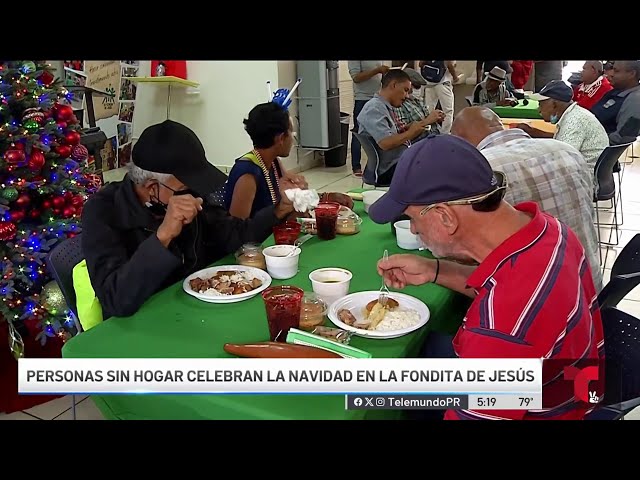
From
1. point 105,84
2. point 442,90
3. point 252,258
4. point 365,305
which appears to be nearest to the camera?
point 365,305

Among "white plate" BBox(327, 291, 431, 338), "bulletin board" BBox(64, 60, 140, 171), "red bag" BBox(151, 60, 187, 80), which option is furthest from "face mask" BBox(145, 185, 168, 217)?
"bulletin board" BBox(64, 60, 140, 171)

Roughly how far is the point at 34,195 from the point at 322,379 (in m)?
1.91

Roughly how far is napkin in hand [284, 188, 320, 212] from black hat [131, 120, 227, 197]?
1.46ft

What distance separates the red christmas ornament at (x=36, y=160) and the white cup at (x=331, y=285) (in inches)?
55.4

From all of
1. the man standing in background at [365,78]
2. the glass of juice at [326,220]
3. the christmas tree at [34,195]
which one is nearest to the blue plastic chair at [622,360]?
the glass of juice at [326,220]

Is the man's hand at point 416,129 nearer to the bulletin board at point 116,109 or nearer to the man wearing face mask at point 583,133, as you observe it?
the man wearing face mask at point 583,133

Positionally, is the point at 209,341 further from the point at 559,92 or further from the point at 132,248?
the point at 559,92

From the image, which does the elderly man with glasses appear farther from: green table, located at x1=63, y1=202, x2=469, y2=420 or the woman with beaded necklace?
the woman with beaded necklace

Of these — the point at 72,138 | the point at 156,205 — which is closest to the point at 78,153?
the point at 72,138

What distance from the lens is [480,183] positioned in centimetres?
128

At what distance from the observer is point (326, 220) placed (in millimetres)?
2189

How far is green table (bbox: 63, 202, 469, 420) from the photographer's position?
3.97 feet

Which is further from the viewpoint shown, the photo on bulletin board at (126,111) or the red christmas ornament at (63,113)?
the photo on bulletin board at (126,111)

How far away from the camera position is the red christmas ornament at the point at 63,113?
2605 mm
